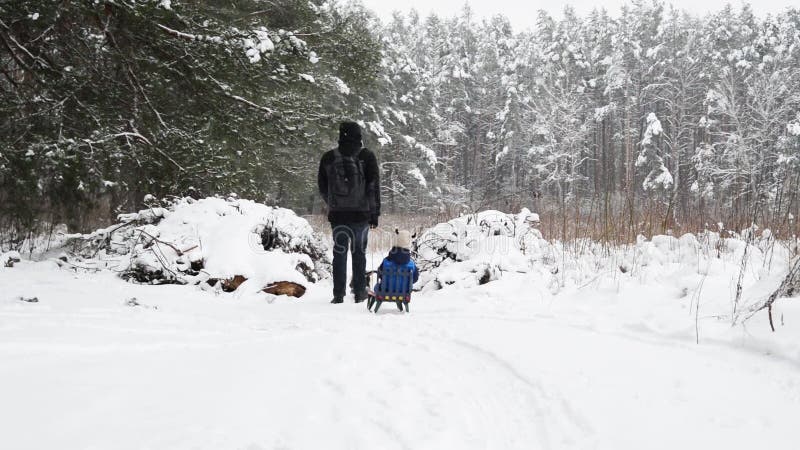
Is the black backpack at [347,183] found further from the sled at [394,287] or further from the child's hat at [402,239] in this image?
the sled at [394,287]

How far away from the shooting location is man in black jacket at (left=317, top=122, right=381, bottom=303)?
213 inches

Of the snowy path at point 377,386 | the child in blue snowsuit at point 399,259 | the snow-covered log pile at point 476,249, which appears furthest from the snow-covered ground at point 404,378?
the snow-covered log pile at point 476,249

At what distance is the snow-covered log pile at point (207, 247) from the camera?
20.1 feet

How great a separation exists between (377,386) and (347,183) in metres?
3.28

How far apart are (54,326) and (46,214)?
4856 mm

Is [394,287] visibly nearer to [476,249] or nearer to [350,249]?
[350,249]

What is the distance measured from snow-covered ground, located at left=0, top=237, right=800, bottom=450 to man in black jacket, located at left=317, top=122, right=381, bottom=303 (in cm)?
137

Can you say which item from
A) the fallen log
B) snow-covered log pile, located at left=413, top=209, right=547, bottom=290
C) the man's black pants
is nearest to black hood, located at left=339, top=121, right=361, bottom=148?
the man's black pants

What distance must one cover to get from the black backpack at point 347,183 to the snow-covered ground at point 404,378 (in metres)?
1.59

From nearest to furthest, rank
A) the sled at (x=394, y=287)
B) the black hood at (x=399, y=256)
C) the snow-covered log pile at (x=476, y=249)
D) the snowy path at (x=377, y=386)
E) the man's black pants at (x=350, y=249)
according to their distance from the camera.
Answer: the snowy path at (x=377, y=386)
the sled at (x=394, y=287)
the black hood at (x=399, y=256)
the man's black pants at (x=350, y=249)
the snow-covered log pile at (x=476, y=249)

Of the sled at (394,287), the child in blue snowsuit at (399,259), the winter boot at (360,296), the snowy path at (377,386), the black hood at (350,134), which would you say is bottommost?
the snowy path at (377,386)

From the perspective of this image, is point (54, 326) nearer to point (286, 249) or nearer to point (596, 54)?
point (286, 249)

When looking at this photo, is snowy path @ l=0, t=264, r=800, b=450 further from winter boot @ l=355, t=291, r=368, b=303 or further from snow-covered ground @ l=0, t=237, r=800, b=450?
winter boot @ l=355, t=291, r=368, b=303

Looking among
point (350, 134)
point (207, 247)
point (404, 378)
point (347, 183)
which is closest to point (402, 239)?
point (347, 183)
